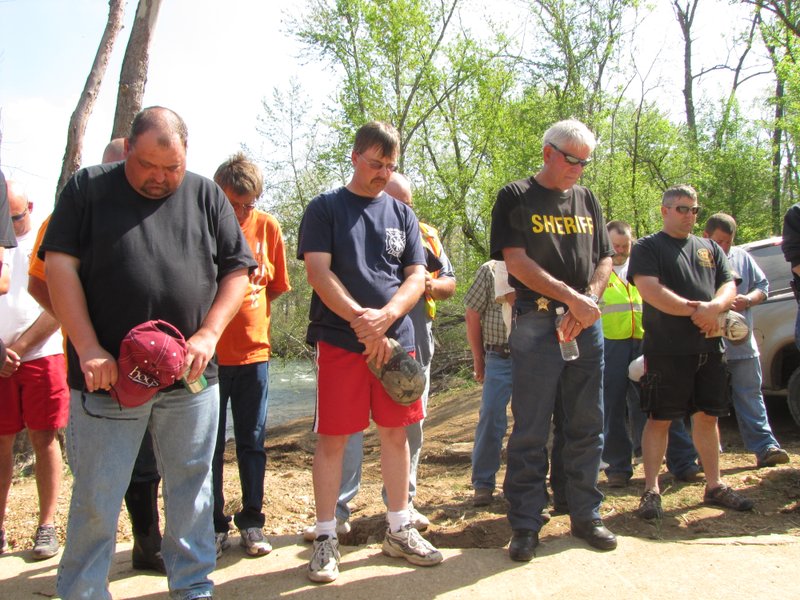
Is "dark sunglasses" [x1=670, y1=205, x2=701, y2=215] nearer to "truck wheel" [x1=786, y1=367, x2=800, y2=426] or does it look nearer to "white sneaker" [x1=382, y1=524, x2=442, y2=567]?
"truck wheel" [x1=786, y1=367, x2=800, y2=426]

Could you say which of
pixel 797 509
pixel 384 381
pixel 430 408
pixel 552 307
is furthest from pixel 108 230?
pixel 430 408

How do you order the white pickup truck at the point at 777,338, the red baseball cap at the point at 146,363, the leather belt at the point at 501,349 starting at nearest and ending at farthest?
the red baseball cap at the point at 146,363 < the leather belt at the point at 501,349 < the white pickup truck at the point at 777,338

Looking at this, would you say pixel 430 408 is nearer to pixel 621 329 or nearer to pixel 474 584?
pixel 621 329

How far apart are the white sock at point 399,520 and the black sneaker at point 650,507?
63.1 inches

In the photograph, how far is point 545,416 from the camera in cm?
372

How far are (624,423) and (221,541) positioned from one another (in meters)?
3.31

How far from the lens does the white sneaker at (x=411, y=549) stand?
11.4 feet

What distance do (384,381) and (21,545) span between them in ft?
8.56

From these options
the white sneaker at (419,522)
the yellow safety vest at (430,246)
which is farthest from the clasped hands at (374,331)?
the white sneaker at (419,522)

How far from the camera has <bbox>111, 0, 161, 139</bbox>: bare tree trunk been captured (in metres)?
6.85

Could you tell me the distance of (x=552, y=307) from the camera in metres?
3.74

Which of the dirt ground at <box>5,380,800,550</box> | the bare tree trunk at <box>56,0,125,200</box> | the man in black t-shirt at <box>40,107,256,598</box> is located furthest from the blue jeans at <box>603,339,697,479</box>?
the bare tree trunk at <box>56,0,125,200</box>

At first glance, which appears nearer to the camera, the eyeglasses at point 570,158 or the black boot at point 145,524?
the black boot at point 145,524

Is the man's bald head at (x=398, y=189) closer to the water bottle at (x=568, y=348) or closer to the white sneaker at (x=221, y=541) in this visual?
the water bottle at (x=568, y=348)
